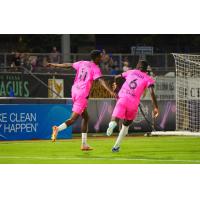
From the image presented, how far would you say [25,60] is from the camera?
21812 millimetres

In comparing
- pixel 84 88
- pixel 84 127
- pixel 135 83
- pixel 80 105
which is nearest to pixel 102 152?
pixel 84 127

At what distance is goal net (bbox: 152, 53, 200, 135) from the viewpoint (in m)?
19.3

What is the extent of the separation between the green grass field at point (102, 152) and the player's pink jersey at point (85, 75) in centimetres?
118

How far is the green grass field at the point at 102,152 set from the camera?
12.1 m

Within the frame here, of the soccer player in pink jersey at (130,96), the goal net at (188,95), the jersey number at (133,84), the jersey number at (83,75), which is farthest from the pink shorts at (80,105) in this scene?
the goal net at (188,95)

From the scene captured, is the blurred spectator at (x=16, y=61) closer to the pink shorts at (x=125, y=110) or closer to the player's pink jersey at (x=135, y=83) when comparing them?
the player's pink jersey at (x=135, y=83)

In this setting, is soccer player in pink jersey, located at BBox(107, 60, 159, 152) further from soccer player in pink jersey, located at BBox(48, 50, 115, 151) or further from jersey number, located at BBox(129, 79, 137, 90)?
soccer player in pink jersey, located at BBox(48, 50, 115, 151)

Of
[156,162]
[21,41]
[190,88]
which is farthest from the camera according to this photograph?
[21,41]

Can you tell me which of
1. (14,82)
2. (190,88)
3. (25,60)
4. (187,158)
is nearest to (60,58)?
(25,60)

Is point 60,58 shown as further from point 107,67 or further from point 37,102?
point 37,102

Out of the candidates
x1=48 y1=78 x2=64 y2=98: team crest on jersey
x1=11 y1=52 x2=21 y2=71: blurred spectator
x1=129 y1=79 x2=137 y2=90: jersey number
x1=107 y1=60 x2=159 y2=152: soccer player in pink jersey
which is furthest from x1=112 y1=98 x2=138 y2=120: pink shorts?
x1=11 y1=52 x2=21 y2=71: blurred spectator

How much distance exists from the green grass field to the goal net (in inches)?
97.7

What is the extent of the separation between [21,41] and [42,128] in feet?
25.2

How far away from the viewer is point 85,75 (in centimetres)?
1405
